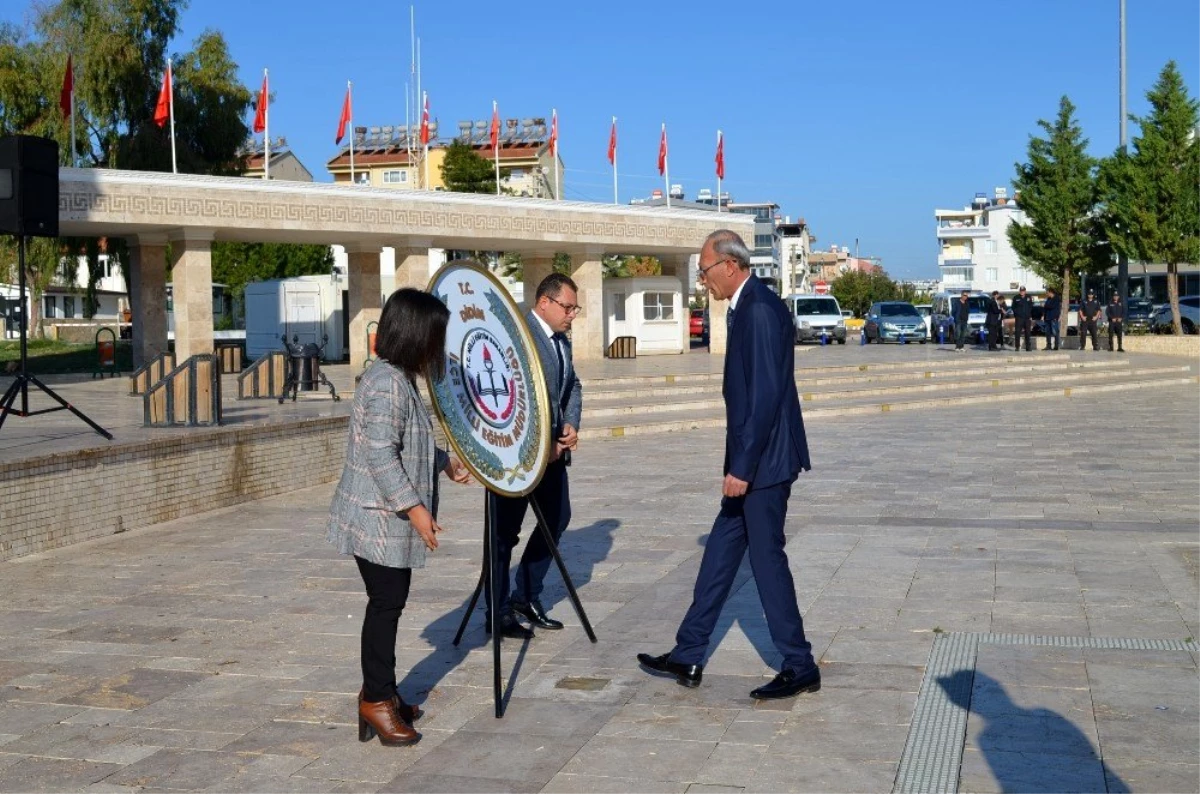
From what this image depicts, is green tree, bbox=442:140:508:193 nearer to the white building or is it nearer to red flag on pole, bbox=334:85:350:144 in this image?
red flag on pole, bbox=334:85:350:144

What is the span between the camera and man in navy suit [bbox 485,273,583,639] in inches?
256

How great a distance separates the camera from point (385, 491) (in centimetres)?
480

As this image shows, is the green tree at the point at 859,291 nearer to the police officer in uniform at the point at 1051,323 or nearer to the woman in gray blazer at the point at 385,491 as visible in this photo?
the police officer in uniform at the point at 1051,323

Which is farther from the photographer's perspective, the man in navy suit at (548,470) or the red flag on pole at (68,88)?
the red flag on pole at (68,88)

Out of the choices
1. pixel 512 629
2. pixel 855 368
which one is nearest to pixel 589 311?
pixel 855 368

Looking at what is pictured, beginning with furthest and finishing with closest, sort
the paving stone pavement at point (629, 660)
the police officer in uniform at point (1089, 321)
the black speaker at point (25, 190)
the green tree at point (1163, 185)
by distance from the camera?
1. the green tree at point (1163, 185)
2. the police officer in uniform at point (1089, 321)
3. the black speaker at point (25, 190)
4. the paving stone pavement at point (629, 660)

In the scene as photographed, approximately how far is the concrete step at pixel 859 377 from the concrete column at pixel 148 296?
34.7 ft

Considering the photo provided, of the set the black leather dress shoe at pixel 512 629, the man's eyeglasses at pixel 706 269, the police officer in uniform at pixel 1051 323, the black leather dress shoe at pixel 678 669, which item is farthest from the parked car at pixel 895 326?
the black leather dress shoe at pixel 678 669

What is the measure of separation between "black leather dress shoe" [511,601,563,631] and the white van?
122ft

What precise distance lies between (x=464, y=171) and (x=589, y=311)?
3051cm

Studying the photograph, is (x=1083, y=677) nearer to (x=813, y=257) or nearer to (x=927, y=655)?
(x=927, y=655)

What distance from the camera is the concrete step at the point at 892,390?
20094 mm

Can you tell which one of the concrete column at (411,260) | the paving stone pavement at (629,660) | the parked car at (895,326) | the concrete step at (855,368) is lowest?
the paving stone pavement at (629,660)

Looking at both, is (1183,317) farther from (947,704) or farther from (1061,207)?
(947,704)
